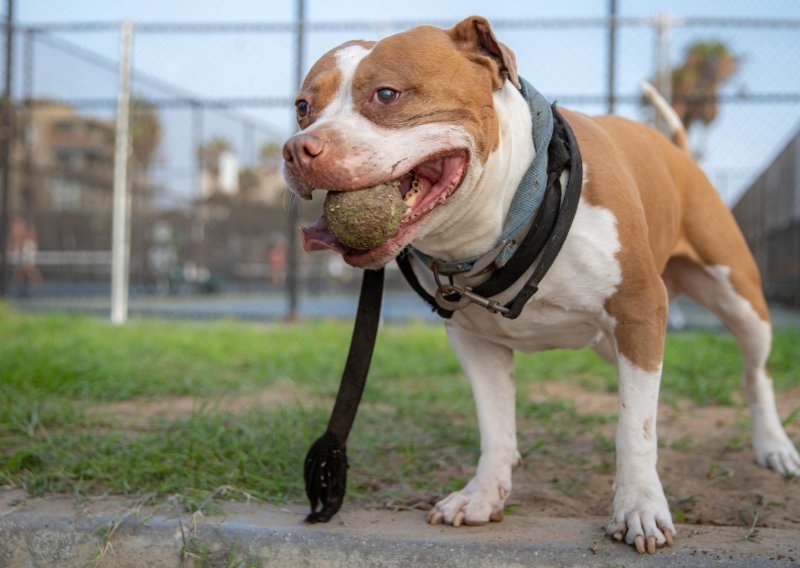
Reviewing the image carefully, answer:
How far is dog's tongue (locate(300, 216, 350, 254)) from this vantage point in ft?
6.31

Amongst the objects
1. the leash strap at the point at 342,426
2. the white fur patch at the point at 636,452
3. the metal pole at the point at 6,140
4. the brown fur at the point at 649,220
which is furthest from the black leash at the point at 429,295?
the metal pole at the point at 6,140

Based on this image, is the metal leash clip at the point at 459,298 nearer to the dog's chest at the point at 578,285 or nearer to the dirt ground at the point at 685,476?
the dog's chest at the point at 578,285

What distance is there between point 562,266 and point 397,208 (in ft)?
1.80

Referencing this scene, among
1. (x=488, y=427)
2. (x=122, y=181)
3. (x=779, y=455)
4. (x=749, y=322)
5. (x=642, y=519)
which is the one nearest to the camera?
(x=642, y=519)

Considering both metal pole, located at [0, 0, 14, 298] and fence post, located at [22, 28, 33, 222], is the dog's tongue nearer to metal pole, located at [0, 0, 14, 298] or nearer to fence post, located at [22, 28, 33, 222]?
metal pole, located at [0, 0, 14, 298]

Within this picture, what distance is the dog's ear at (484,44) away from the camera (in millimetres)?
2039

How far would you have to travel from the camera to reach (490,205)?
6.78 feet

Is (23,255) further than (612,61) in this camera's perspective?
Yes

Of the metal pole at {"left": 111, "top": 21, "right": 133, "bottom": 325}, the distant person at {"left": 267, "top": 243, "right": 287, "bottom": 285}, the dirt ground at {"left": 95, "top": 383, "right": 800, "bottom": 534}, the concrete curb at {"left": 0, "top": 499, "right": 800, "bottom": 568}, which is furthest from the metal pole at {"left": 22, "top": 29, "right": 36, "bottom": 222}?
the concrete curb at {"left": 0, "top": 499, "right": 800, "bottom": 568}

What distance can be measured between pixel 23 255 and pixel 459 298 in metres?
9.70

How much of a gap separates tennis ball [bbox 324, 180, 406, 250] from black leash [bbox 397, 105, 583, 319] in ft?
1.31

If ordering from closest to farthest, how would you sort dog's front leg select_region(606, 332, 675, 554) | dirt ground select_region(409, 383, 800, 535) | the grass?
dog's front leg select_region(606, 332, 675, 554)
dirt ground select_region(409, 383, 800, 535)
the grass

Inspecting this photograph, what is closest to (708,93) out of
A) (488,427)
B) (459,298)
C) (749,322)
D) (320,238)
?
(749,322)

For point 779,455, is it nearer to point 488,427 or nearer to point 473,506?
point 488,427
